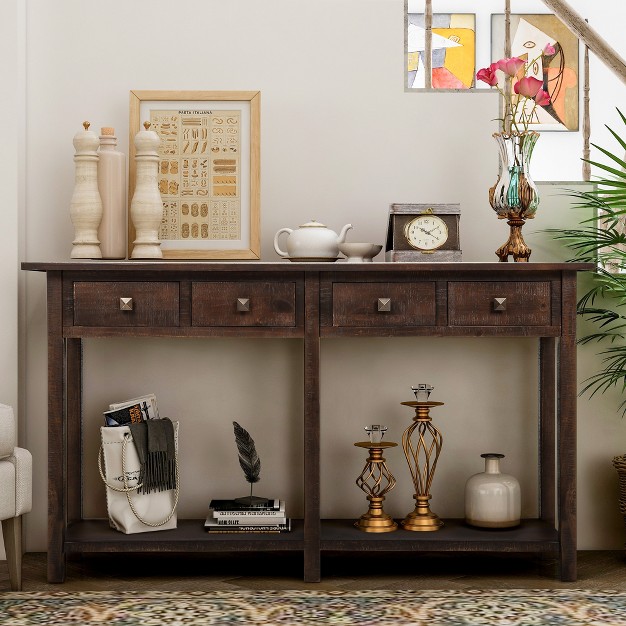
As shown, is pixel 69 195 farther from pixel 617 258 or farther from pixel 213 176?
pixel 617 258

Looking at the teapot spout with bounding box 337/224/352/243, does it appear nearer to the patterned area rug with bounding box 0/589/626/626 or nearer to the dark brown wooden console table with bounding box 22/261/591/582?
the dark brown wooden console table with bounding box 22/261/591/582

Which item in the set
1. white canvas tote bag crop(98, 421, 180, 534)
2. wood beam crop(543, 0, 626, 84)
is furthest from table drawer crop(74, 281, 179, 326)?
wood beam crop(543, 0, 626, 84)

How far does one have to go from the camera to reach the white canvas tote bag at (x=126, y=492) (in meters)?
2.60

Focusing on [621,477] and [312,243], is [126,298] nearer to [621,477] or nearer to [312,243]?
[312,243]

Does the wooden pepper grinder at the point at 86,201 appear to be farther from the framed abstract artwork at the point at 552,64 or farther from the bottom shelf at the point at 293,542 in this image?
the framed abstract artwork at the point at 552,64

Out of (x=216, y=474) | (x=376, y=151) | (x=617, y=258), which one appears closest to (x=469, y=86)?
(x=376, y=151)

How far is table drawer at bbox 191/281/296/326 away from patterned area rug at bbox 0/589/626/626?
0.79 meters

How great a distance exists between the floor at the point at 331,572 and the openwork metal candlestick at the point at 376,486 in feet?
0.50

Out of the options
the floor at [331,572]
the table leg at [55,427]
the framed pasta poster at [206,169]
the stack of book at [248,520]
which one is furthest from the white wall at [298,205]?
the table leg at [55,427]

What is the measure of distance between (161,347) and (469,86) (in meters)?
1.46

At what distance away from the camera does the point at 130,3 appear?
9.71 ft

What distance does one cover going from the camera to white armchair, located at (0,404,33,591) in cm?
240

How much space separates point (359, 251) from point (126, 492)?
3.43ft

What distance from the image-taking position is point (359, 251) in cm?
273
